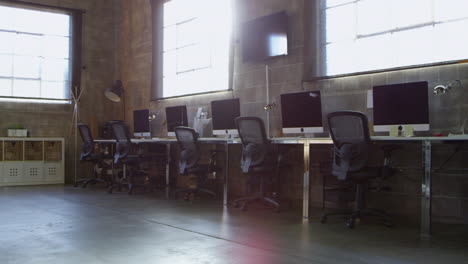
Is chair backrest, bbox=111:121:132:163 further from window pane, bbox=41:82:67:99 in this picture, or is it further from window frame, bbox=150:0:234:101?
window pane, bbox=41:82:67:99

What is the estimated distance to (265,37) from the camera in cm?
639

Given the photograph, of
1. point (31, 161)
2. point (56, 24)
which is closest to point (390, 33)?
point (31, 161)

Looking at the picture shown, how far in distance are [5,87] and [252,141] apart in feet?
17.8

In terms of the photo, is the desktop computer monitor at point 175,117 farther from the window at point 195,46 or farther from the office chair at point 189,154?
the office chair at point 189,154

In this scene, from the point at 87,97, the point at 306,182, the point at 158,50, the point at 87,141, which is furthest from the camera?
the point at 87,97

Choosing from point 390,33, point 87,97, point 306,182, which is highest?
point 390,33

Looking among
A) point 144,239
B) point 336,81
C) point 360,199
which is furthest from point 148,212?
point 336,81

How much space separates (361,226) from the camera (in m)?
4.33

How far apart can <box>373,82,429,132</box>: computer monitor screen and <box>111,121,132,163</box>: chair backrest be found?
3.72 m

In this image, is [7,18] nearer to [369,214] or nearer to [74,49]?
[74,49]

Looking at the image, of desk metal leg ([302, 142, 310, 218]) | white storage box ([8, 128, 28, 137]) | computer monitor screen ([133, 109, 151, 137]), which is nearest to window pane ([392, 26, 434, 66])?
desk metal leg ([302, 142, 310, 218])

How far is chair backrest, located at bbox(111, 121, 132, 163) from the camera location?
7004mm

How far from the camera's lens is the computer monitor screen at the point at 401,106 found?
453cm

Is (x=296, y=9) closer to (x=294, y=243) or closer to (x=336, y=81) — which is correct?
(x=336, y=81)
